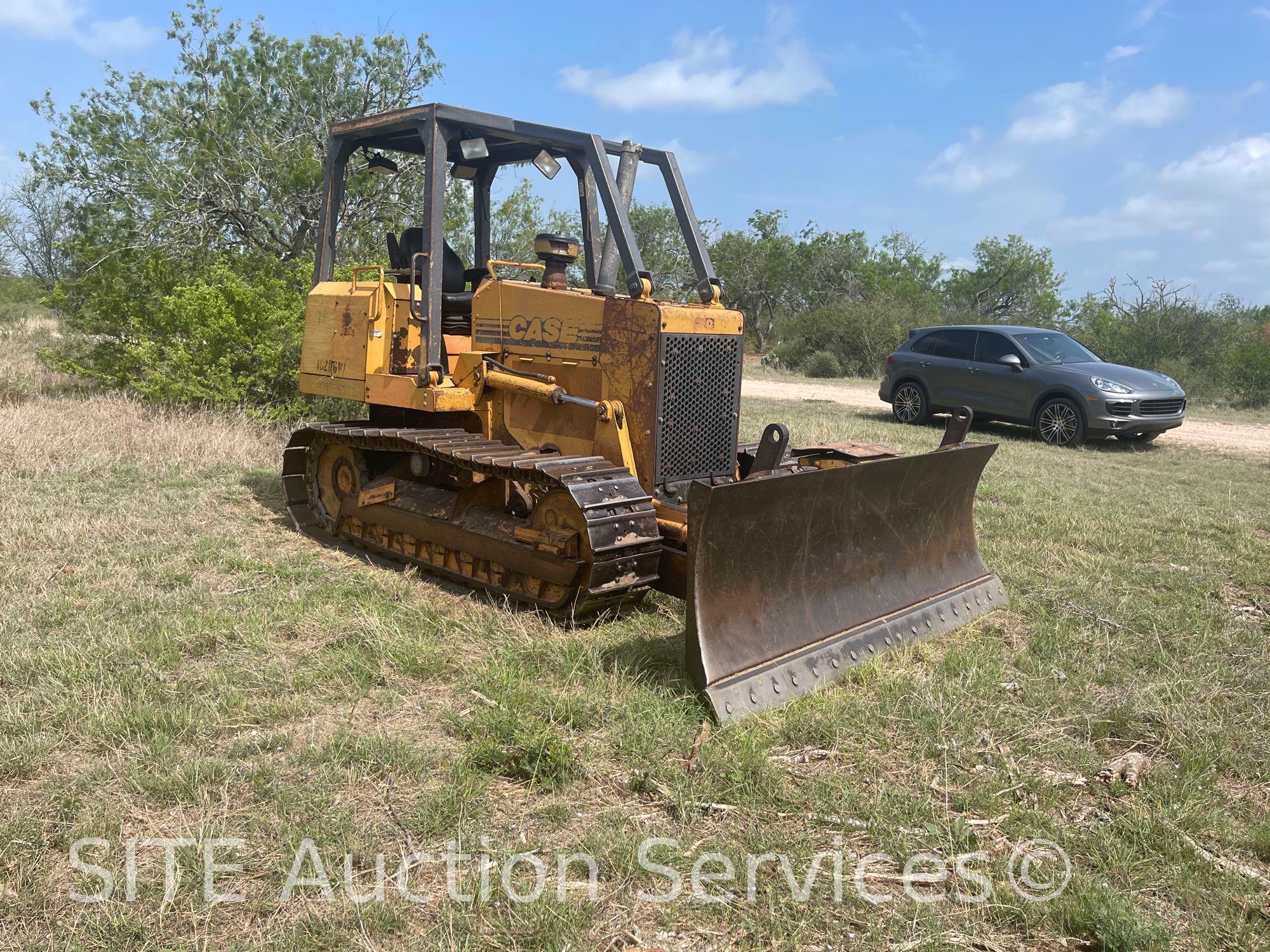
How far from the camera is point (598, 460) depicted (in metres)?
5.01

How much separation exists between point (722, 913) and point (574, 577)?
2.32m

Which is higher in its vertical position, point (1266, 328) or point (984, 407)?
point (1266, 328)

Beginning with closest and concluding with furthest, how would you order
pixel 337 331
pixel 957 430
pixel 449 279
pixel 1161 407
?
1. pixel 957 430
2. pixel 449 279
3. pixel 337 331
4. pixel 1161 407

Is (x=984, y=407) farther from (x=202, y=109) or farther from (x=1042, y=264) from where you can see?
(x=1042, y=264)

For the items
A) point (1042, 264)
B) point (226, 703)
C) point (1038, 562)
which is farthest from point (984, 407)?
point (1042, 264)

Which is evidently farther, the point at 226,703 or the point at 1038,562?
the point at 1038,562

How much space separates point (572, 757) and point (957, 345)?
1191 cm

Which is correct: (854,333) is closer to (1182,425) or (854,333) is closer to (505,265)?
(1182,425)

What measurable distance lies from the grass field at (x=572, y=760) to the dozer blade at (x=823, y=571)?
0.16 metres

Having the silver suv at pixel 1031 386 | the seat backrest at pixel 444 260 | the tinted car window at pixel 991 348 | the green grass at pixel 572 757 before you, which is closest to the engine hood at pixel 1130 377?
the silver suv at pixel 1031 386

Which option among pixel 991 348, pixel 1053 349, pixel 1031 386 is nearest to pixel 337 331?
pixel 1031 386

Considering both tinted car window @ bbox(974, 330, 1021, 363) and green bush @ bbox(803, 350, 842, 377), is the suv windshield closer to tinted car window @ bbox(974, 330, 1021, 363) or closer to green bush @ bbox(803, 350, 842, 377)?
tinted car window @ bbox(974, 330, 1021, 363)

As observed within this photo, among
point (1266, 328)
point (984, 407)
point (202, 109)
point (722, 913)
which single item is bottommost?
point (722, 913)

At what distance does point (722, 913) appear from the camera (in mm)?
2668
